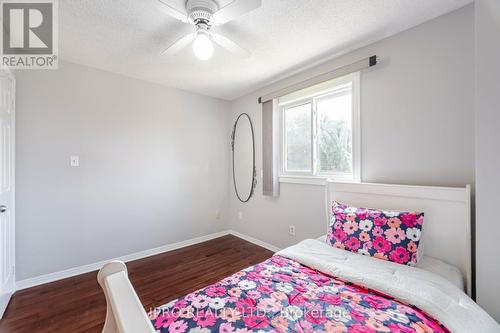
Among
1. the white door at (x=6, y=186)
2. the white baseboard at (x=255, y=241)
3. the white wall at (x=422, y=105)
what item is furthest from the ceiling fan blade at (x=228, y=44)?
the white baseboard at (x=255, y=241)

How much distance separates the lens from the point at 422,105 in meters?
1.81

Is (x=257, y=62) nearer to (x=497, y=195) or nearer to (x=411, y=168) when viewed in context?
(x=411, y=168)

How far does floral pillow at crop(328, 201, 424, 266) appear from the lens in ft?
4.91

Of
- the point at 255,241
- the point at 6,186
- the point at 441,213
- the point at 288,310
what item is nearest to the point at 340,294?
the point at 288,310

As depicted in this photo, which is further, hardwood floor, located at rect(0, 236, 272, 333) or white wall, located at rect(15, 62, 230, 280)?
white wall, located at rect(15, 62, 230, 280)

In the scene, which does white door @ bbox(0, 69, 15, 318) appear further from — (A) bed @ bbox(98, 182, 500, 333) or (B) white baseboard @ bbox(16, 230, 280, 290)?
(A) bed @ bbox(98, 182, 500, 333)

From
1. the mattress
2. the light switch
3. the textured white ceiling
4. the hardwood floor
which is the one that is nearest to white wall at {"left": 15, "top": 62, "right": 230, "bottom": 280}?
the light switch

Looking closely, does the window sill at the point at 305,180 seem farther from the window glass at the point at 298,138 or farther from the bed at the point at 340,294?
the bed at the point at 340,294

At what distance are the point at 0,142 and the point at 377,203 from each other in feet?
10.7

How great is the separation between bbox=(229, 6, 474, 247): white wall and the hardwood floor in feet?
6.72

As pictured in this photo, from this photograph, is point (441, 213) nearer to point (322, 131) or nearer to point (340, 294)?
point (340, 294)

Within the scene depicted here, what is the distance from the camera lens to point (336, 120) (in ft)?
8.23

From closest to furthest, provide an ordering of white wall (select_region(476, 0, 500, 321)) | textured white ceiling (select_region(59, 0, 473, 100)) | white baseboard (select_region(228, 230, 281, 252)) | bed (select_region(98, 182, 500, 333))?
bed (select_region(98, 182, 500, 333)), white wall (select_region(476, 0, 500, 321)), textured white ceiling (select_region(59, 0, 473, 100)), white baseboard (select_region(228, 230, 281, 252))

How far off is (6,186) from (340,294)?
2.83 m
